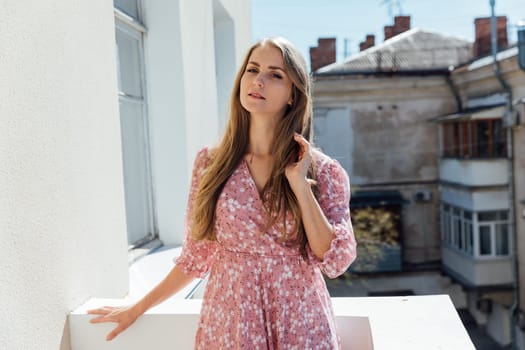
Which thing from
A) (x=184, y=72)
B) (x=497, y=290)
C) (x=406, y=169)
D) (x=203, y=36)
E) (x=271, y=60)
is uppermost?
(x=203, y=36)

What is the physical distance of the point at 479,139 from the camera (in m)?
14.0

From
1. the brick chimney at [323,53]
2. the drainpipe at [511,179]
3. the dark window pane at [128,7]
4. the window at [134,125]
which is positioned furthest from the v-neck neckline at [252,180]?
the brick chimney at [323,53]

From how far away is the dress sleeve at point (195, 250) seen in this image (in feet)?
5.90

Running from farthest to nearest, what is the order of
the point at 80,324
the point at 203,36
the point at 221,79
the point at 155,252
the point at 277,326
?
the point at 221,79
the point at 203,36
the point at 155,252
the point at 80,324
the point at 277,326

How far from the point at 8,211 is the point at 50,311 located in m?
0.40

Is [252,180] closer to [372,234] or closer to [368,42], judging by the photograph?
[372,234]

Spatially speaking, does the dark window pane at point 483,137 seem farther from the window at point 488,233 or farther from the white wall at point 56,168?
the white wall at point 56,168

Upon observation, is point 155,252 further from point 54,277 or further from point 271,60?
point 271,60

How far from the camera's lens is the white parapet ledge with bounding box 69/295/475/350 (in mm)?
1828

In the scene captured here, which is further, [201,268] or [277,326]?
[201,268]

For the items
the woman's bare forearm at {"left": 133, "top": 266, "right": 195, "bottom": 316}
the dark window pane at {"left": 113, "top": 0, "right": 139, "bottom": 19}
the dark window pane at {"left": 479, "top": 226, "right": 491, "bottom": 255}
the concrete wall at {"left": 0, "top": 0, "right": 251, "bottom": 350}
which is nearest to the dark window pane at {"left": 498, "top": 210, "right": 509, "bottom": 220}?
the dark window pane at {"left": 479, "top": 226, "right": 491, "bottom": 255}

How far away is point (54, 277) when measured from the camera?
1743 millimetres

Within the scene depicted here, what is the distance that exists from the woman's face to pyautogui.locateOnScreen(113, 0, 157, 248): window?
1677 millimetres

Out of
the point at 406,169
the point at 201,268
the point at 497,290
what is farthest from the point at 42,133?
the point at 406,169
